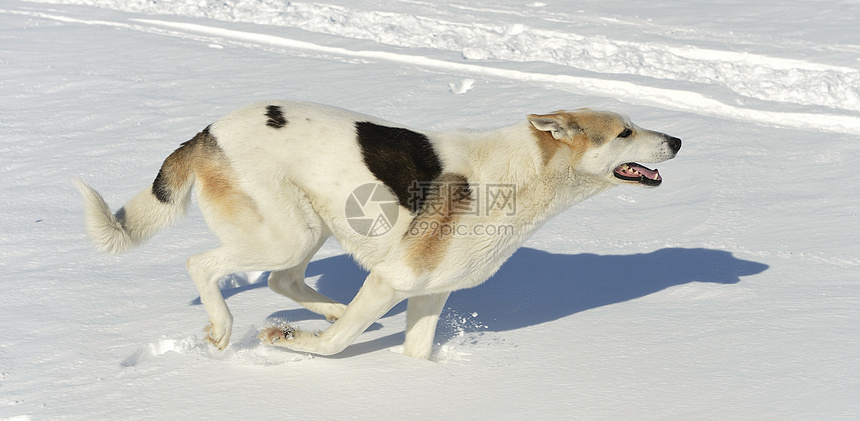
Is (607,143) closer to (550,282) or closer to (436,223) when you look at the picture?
(436,223)

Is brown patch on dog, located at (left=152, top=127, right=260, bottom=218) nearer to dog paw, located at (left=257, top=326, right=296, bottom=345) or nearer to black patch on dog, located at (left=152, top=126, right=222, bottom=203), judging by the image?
black patch on dog, located at (left=152, top=126, right=222, bottom=203)

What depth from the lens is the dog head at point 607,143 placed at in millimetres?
4227

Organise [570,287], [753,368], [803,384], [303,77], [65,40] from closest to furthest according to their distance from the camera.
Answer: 1. [803,384]
2. [753,368]
3. [570,287]
4. [303,77]
5. [65,40]

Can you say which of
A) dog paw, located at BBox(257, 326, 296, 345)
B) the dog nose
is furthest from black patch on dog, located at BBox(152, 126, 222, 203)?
the dog nose

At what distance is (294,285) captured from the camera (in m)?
4.87

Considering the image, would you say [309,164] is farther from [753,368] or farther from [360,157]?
[753,368]

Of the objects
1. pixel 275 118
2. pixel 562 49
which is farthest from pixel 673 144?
pixel 562 49

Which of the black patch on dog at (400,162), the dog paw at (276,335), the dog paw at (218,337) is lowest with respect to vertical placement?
the dog paw at (218,337)

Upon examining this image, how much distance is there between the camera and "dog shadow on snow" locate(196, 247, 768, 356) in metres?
4.92

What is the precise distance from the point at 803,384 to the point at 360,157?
2593 mm

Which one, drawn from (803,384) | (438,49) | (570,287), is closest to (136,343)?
(570,287)

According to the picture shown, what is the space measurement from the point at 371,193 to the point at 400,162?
9.4 inches

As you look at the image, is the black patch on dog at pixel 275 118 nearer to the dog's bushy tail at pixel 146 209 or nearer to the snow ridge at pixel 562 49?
the dog's bushy tail at pixel 146 209

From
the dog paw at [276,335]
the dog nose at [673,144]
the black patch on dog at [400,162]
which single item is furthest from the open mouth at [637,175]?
the dog paw at [276,335]
